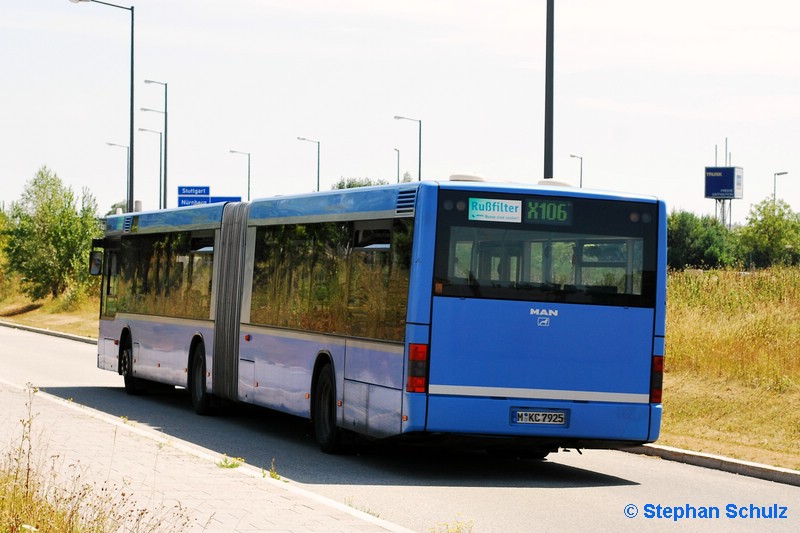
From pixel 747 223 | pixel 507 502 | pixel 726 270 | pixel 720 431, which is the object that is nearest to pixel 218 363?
pixel 720 431

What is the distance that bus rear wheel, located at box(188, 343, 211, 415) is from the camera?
19578 mm

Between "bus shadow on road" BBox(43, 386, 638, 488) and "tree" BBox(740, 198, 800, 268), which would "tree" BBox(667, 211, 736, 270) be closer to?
"tree" BBox(740, 198, 800, 268)

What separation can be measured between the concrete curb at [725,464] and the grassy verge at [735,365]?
0.31 metres

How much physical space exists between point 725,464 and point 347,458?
13.1ft

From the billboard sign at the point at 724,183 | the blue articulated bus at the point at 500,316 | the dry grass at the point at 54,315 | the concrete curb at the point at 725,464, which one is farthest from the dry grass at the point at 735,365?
the billboard sign at the point at 724,183

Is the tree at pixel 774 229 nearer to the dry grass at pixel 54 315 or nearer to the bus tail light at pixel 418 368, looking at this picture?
the dry grass at pixel 54 315

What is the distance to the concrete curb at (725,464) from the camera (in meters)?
13.9

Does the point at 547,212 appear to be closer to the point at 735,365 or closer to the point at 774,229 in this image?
the point at 735,365

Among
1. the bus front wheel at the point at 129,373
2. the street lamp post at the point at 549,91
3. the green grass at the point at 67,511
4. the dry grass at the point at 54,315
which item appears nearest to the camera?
the green grass at the point at 67,511

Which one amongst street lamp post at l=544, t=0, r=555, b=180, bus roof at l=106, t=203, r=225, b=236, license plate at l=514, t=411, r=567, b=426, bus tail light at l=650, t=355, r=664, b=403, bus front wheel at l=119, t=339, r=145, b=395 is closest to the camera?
license plate at l=514, t=411, r=567, b=426

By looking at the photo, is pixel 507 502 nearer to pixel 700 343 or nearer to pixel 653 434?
pixel 653 434

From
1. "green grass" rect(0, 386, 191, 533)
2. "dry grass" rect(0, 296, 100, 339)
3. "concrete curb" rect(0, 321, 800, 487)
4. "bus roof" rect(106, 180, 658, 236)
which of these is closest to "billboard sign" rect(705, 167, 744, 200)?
"dry grass" rect(0, 296, 100, 339)

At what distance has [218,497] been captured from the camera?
10398 mm

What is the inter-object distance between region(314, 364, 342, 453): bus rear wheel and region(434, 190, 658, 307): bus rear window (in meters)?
2.62
